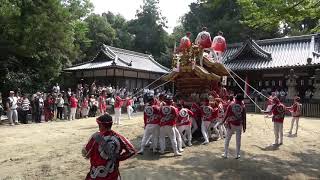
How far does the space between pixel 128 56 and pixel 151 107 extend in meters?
28.4

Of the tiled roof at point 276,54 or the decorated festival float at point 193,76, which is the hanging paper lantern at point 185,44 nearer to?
the decorated festival float at point 193,76

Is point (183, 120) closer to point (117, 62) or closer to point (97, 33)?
point (117, 62)

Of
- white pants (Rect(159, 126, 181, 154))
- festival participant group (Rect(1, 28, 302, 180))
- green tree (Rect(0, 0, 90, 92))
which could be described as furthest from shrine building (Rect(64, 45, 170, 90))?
white pants (Rect(159, 126, 181, 154))

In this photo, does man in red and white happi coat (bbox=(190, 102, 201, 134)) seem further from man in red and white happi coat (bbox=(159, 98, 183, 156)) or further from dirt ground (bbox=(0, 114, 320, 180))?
man in red and white happi coat (bbox=(159, 98, 183, 156))

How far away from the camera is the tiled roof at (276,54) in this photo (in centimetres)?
3111

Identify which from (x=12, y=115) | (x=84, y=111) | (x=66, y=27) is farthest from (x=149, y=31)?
(x=12, y=115)

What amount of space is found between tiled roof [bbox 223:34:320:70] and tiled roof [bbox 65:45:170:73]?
8401 millimetres

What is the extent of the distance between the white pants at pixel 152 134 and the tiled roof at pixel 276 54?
21412 mm

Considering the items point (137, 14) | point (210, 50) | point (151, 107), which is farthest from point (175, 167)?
point (137, 14)

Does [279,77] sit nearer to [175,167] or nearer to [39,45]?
[39,45]

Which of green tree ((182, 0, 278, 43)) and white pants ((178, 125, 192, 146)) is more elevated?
green tree ((182, 0, 278, 43))

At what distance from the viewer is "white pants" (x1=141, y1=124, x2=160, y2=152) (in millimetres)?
11500

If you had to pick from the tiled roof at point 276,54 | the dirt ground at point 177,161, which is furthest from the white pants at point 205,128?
the tiled roof at point 276,54

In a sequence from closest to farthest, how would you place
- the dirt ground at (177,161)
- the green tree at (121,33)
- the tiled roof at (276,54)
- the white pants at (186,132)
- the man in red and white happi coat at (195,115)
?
the dirt ground at (177,161) → the white pants at (186,132) → the man in red and white happi coat at (195,115) → the tiled roof at (276,54) → the green tree at (121,33)
